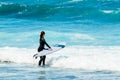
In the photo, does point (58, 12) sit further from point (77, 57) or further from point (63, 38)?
point (77, 57)

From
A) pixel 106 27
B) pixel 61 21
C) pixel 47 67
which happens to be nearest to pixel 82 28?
pixel 106 27

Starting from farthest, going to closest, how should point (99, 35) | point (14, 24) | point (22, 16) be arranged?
point (22, 16) < point (14, 24) < point (99, 35)

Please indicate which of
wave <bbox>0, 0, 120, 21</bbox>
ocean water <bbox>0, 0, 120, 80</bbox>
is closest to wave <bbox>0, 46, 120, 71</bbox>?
ocean water <bbox>0, 0, 120, 80</bbox>

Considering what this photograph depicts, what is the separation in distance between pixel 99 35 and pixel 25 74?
1040 centimetres

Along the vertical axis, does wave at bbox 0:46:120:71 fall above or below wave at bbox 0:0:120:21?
below

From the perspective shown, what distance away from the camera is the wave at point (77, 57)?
2120cm

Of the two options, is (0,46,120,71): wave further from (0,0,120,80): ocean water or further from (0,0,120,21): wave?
(0,0,120,21): wave

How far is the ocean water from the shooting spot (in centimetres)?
2011

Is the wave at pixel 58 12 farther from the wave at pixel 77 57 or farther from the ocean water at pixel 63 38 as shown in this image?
the wave at pixel 77 57

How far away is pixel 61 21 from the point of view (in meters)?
36.9

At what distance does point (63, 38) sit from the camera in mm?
28469

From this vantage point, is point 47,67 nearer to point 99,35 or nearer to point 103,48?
point 103,48

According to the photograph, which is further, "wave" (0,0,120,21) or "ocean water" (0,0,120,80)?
"wave" (0,0,120,21)

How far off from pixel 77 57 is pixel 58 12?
1900 cm
